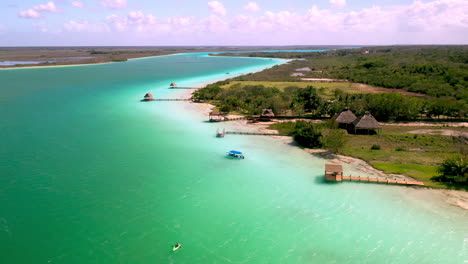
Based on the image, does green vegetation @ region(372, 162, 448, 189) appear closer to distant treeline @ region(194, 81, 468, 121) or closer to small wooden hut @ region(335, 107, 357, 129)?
small wooden hut @ region(335, 107, 357, 129)

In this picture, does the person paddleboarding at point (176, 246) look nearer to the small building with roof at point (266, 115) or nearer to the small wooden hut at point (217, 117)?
the small wooden hut at point (217, 117)

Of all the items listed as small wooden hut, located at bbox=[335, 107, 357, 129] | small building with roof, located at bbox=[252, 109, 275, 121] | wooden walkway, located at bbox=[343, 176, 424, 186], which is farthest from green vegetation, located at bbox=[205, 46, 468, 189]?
small wooden hut, located at bbox=[335, 107, 357, 129]

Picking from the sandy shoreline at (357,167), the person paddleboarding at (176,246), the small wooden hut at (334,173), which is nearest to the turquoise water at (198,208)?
the person paddleboarding at (176,246)

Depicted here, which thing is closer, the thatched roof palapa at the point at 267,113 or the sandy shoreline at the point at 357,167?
the sandy shoreline at the point at 357,167

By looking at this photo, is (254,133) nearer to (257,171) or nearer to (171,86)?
(257,171)

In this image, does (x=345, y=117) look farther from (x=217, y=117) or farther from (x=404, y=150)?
(x=217, y=117)

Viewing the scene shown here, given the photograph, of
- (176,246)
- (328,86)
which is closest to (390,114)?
(328,86)
